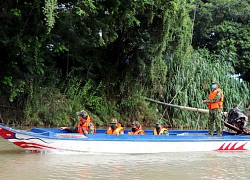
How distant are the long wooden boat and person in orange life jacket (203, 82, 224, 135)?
1.31 feet

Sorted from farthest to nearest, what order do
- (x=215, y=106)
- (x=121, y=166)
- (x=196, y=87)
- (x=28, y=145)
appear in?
(x=196, y=87) < (x=215, y=106) < (x=28, y=145) < (x=121, y=166)

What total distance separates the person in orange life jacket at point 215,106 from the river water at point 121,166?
3.95 ft

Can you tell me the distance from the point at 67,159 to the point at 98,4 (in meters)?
8.28

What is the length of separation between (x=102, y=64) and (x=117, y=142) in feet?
35.4

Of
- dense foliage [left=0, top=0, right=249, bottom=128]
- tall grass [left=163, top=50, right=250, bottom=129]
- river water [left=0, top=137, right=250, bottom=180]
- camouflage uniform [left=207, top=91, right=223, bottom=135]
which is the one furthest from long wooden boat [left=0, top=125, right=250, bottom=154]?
tall grass [left=163, top=50, right=250, bottom=129]

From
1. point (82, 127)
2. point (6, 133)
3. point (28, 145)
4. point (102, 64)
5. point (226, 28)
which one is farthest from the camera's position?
point (226, 28)

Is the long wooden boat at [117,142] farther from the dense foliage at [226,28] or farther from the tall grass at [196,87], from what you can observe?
the dense foliage at [226,28]

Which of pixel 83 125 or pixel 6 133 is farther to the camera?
pixel 83 125

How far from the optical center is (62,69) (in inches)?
888

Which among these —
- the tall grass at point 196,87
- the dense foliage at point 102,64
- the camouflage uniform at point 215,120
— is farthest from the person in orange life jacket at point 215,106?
the tall grass at point 196,87

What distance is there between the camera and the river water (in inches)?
382

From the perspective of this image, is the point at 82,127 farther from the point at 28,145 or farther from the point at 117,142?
the point at 28,145

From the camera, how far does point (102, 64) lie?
2298 centimetres

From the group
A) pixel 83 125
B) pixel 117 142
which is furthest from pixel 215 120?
pixel 83 125
